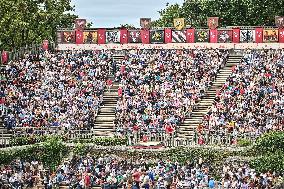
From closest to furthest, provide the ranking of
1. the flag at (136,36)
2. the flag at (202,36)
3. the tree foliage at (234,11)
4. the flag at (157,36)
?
1. the flag at (202,36)
2. the flag at (157,36)
3. the flag at (136,36)
4. the tree foliage at (234,11)

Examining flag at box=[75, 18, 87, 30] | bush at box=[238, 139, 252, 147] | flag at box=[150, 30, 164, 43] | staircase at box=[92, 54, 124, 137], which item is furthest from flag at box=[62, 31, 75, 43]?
bush at box=[238, 139, 252, 147]

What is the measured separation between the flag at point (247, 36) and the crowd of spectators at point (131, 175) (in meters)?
16.0

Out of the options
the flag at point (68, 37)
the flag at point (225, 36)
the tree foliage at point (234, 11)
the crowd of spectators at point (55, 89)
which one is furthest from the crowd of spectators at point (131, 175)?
the tree foliage at point (234, 11)

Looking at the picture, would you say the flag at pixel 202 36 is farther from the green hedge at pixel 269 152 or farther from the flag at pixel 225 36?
the green hedge at pixel 269 152

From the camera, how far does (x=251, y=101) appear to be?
47875mm

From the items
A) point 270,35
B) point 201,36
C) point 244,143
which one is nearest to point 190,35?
point 201,36

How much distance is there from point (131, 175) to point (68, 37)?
20395 mm

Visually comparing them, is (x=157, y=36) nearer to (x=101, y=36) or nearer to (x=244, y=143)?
(x=101, y=36)

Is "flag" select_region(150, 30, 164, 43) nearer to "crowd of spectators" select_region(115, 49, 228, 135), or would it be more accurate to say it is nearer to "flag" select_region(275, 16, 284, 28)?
"crowd of spectators" select_region(115, 49, 228, 135)

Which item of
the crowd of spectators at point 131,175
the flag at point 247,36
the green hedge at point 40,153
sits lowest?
the crowd of spectators at point 131,175

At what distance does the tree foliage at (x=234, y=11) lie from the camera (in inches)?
2776

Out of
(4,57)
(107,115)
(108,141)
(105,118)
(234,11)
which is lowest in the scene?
(108,141)

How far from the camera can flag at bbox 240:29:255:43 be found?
56.3m

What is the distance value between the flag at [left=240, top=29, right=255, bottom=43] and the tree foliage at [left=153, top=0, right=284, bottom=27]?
578 inches
